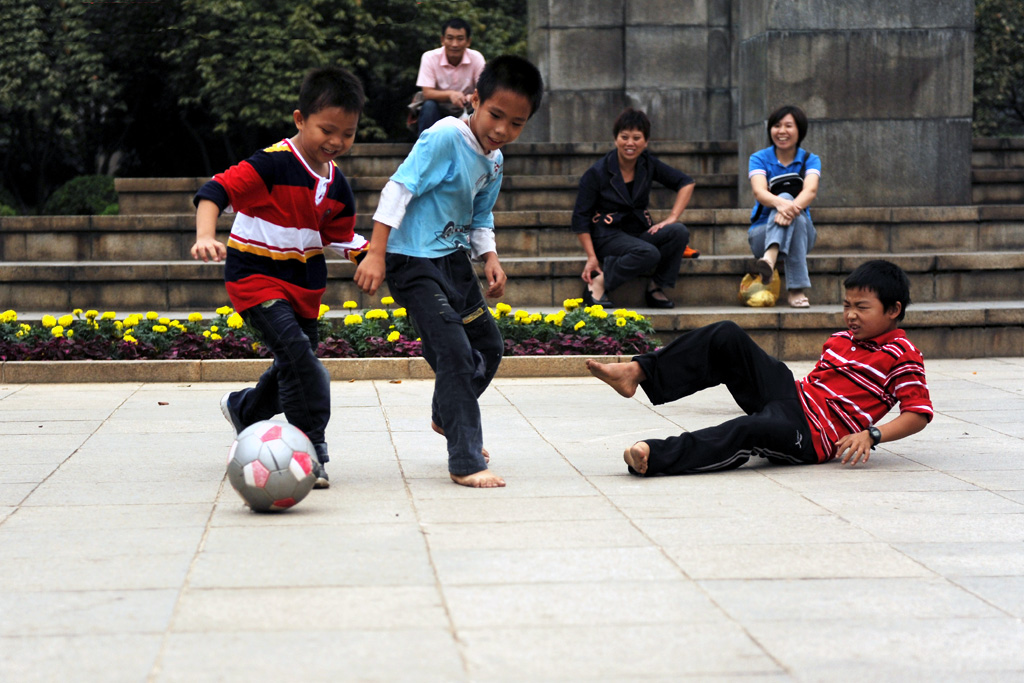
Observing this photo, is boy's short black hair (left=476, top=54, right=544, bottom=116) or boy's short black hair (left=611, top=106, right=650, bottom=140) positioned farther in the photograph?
boy's short black hair (left=611, top=106, right=650, bottom=140)

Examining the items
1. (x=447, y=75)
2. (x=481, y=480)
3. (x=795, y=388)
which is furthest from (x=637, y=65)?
(x=481, y=480)

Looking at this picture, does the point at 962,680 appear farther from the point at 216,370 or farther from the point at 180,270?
the point at 180,270

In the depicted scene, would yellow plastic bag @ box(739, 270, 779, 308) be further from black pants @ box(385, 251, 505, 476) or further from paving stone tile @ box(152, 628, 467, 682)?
paving stone tile @ box(152, 628, 467, 682)

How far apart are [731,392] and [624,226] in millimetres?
4808

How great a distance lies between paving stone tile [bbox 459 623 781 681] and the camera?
9.03 feet

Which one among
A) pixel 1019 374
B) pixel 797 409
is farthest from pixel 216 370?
pixel 1019 374

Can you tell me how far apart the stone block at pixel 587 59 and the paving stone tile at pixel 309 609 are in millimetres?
13598

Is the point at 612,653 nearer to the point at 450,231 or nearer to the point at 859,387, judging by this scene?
the point at 450,231

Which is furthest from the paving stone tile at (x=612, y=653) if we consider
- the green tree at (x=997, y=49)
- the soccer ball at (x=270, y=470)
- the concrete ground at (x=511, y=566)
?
the green tree at (x=997, y=49)

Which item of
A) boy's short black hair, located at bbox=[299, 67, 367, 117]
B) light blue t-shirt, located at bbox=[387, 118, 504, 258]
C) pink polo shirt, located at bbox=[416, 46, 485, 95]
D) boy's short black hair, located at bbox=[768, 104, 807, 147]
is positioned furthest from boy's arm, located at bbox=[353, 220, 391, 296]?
pink polo shirt, located at bbox=[416, 46, 485, 95]

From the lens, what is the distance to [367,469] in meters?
5.22

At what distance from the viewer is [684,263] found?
10148 mm

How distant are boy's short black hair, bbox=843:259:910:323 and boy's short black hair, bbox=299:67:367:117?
2.27m

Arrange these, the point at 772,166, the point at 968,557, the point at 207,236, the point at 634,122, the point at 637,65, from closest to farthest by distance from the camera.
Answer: the point at 968,557 < the point at 207,236 < the point at 634,122 < the point at 772,166 < the point at 637,65
